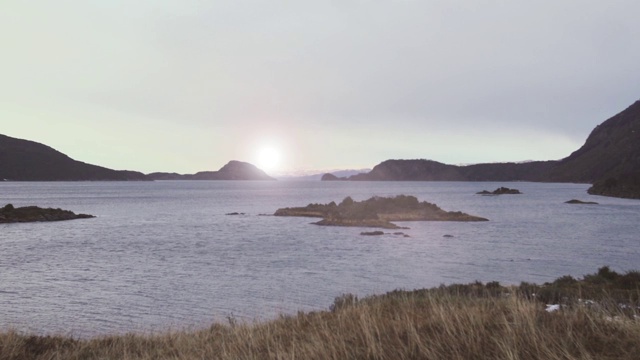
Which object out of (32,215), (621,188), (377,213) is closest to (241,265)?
(377,213)

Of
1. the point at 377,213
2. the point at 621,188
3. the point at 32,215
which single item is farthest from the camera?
the point at 621,188

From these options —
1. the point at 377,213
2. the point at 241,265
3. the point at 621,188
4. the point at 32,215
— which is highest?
the point at 621,188

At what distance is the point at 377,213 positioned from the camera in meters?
85.1

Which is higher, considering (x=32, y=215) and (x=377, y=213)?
(x=32, y=215)

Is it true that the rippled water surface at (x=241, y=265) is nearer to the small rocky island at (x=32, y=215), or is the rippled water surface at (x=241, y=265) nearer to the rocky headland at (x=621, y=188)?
the small rocky island at (x=32, y=215)

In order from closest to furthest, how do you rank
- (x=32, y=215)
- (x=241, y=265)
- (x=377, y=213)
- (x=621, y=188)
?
(x=241, y=265) < (x=32, y=215) < (x=377, y=213) < (x=621, y=188)

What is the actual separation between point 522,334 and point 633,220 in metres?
81.0

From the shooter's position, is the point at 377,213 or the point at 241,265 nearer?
the point at 241,265

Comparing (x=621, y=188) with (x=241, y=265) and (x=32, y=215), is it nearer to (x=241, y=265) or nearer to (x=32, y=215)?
(x=241, y=265)

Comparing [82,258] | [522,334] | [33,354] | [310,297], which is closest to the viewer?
[522,334]

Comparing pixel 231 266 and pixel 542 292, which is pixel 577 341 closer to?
pixel 542 292

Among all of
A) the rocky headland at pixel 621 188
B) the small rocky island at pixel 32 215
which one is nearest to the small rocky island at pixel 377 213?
the small rocky island at pixel 32 215

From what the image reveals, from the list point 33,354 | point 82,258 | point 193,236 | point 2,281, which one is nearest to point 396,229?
point 193,236

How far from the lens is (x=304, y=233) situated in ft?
204
